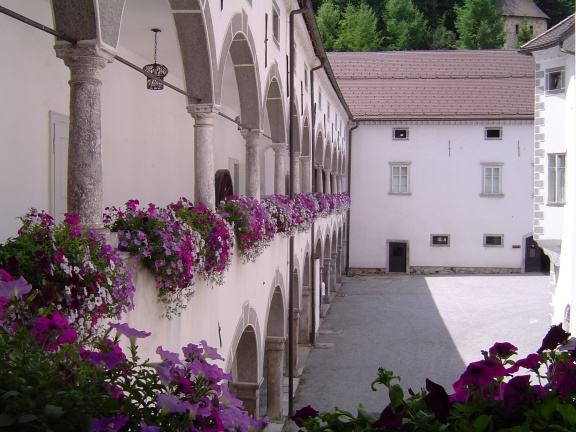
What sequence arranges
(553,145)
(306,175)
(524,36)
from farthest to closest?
(524,36) < (553,145) < (306,175)

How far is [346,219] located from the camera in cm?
3291

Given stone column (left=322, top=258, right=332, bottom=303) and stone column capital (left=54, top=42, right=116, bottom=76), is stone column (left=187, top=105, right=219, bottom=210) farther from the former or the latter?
stone column (left=322, top=258, right=332, bottom=303)

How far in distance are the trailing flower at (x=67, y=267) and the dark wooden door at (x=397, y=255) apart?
30048 mm

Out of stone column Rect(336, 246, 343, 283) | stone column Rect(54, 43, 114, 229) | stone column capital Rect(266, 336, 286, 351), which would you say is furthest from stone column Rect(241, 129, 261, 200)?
stone column Rect(336, 246, 343, 283)

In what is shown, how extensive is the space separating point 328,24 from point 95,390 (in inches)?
1984

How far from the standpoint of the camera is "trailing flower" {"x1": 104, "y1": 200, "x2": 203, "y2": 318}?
15.4 feet

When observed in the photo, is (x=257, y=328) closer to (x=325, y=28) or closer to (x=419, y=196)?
(x=419, y=196)

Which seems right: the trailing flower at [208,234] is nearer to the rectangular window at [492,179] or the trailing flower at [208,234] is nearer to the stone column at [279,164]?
the stone column at [279,164]

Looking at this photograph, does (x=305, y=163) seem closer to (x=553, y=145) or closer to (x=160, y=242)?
(x=553, y=145)

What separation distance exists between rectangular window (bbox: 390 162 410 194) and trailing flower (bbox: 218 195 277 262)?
981 inches

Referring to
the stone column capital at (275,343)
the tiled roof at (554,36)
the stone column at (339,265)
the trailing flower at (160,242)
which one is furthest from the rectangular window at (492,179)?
the trailing flower at (160,242)

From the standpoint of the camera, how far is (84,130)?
415 centimetres

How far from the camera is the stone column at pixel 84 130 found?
410 centimetres

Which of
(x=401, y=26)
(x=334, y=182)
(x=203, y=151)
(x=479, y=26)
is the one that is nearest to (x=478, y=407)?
(x=203, y=151)
